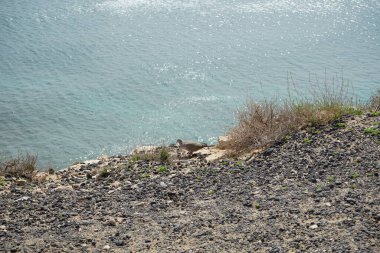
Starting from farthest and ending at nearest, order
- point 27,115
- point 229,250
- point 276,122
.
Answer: point 27,115 → point 276,122 → point 229,250

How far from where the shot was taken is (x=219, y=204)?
260 inches

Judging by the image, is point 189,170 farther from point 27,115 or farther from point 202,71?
point 202,71

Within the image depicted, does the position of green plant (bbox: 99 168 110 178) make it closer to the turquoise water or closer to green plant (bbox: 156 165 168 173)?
green plant (bbox: 156 165 168 173)

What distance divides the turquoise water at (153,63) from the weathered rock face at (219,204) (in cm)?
501

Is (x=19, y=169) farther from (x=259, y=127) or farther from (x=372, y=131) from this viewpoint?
(x=372, y=131)

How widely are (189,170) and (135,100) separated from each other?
7.83 metres

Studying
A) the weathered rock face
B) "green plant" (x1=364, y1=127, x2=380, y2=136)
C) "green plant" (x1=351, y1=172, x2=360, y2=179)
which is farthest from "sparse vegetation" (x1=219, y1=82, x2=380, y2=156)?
"green plant" (x1=351, y1=172, x2=360, y2=179)

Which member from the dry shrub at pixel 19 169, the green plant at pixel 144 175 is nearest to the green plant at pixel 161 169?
the green plant at pixel 144 175

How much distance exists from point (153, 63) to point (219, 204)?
472 inches

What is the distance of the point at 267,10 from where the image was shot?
78.2 feet

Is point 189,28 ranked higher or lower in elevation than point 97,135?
higher

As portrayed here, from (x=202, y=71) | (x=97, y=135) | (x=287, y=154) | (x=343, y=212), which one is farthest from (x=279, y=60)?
(x=343, y=212)

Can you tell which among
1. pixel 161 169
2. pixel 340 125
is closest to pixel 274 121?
pixel 340 125

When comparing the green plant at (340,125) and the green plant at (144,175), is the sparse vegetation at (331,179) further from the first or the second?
the green plant at (144,175)
